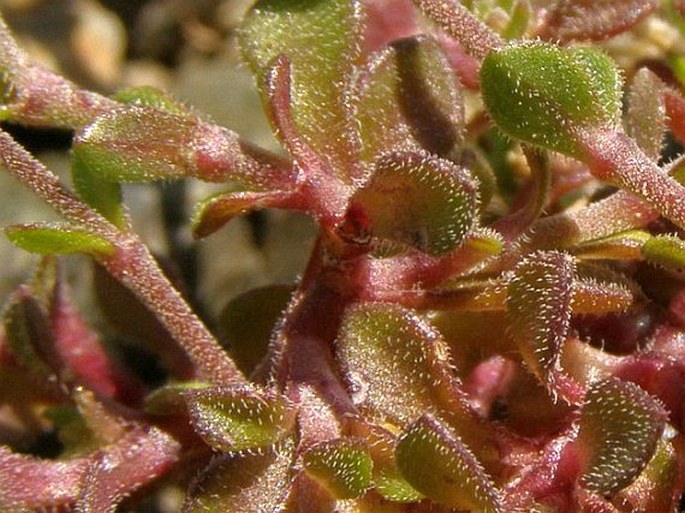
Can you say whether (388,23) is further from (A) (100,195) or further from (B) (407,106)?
(A) (100,195)

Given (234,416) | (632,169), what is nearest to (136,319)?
(234,416)

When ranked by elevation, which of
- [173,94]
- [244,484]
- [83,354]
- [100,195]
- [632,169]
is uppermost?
[632,169]

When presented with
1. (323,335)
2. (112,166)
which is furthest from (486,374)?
(112,166)

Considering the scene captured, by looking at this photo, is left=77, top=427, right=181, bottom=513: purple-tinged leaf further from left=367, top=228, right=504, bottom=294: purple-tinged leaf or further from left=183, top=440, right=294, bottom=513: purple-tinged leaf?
left=367, top=228, right=504, bottom=294: purple-tinged leaf

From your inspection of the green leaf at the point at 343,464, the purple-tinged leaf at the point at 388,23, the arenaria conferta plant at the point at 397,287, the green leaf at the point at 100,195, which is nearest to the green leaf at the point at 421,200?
the arenaria conferta plant at the point at 397,287

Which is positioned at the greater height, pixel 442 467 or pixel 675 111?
pixel 675 111

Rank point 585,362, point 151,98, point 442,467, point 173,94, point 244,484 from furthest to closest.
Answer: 1. point 173,94
2. point 151,98
3. point 585,362
4. point 244,484
5. point 442,467

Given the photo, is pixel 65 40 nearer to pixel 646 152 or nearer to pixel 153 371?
pixel 153 371

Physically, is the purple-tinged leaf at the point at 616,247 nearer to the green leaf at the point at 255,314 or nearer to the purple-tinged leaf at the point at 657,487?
the purple-tinged leaf at the point at 657,487
